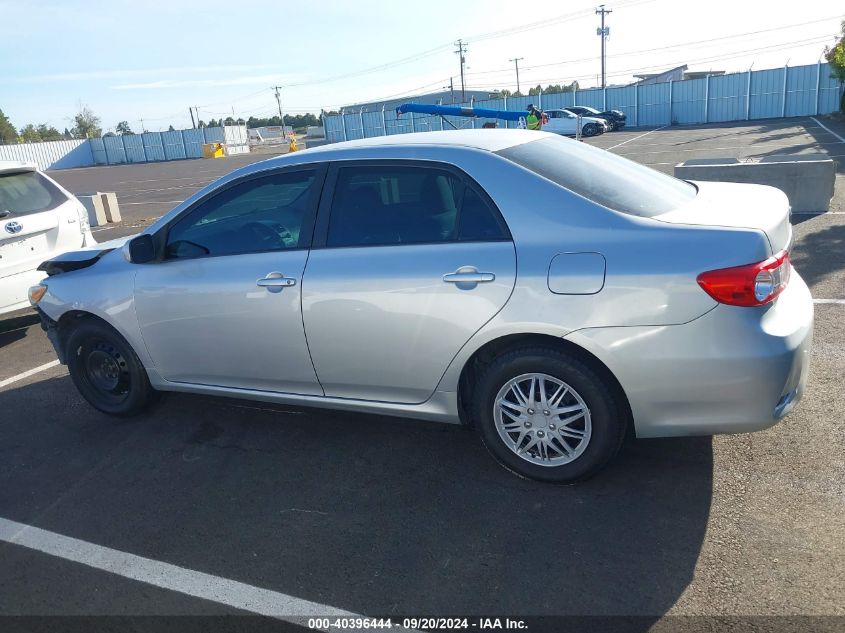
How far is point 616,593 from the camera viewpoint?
107 inches

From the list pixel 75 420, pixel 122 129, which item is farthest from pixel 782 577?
pixel 122 129

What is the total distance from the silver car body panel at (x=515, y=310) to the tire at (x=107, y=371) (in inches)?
19.4

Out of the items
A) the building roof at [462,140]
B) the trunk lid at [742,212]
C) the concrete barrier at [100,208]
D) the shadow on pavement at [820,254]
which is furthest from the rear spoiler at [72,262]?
the concrete barrier at [100,208]

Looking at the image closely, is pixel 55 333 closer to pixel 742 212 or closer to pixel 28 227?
pixel 28 227

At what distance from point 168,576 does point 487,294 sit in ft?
6.29

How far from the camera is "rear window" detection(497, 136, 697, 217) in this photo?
11.1 feet

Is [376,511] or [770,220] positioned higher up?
[770,220]

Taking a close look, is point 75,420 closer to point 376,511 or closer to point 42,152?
point 376,511

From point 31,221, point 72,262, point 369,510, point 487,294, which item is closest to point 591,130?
point 31,221

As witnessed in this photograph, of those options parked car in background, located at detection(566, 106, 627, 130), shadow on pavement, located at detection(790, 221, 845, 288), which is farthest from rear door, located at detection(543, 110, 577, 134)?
shadow on pavement, located at detection(790, 221, 845, 288)

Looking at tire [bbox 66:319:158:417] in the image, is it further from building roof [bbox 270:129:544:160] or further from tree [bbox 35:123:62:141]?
tree [bbox 35:123:62:141]

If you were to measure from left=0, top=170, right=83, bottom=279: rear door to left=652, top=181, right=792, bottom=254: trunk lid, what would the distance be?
5.76 m

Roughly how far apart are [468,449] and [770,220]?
197 centimetres

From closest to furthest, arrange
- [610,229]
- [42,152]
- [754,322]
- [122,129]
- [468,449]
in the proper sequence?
[754,322]
[610,229]
[468,449]
[42,152]
[122,129]
